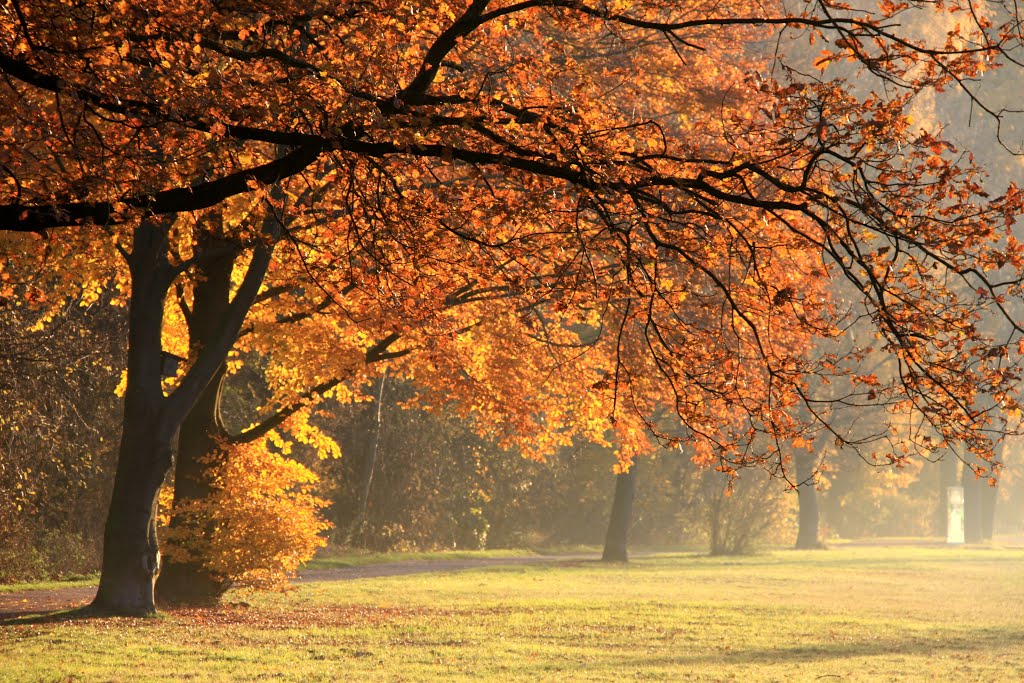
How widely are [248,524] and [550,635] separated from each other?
4.51m

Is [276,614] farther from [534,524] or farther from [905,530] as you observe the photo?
[905,530]

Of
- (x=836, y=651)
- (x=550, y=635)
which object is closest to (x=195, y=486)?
(x=550, y=635)

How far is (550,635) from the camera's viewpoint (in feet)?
52.2

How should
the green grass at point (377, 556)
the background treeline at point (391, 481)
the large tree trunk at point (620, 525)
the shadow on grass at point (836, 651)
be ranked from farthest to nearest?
the large tree trunk at point (620, 525) → the green grass at point (377, 556) → the background treeline at point (391, 481) → the shadow on grass at point (836, 651)

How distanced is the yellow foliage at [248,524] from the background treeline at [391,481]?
2405mm

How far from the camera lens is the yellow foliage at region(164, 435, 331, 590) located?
1647 cm

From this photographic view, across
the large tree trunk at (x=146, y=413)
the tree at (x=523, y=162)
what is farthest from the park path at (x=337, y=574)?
the tree at (x=523, y=162)

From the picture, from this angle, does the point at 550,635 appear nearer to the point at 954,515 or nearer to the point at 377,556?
the point at 377,556

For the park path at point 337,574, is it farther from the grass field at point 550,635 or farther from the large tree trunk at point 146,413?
the large tree trunk at point 146,413

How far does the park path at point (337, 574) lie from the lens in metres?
16.3

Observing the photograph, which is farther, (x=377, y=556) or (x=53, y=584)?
(x=377, y=556)

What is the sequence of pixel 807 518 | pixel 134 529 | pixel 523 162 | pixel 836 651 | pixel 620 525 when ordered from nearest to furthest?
pixel 523 162, pixel 836 651, pixel 134 529, pixel 620 525, pixel 807 518

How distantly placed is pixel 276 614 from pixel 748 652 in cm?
697

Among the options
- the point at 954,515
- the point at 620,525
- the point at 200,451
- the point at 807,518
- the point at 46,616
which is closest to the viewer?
the point at 46,616
